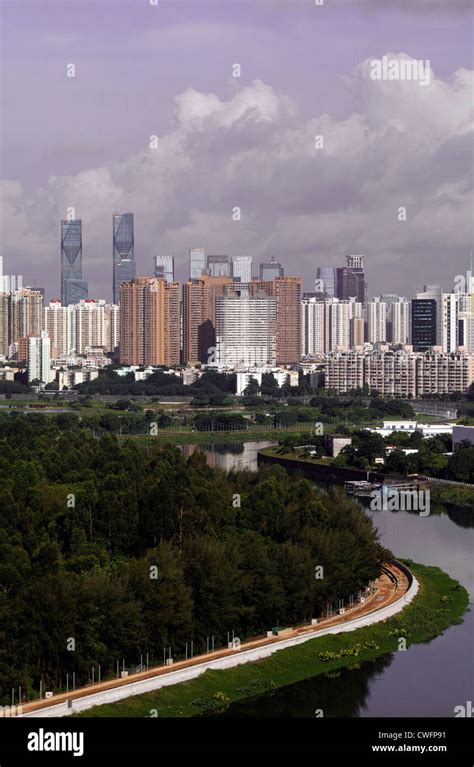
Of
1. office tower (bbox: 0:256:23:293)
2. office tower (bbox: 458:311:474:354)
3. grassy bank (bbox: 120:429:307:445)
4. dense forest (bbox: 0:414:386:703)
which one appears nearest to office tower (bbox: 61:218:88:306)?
office tower (bbox: 0:256:23:293)

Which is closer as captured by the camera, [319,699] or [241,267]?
[319,699]

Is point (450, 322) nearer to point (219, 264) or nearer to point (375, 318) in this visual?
point (375, 318)

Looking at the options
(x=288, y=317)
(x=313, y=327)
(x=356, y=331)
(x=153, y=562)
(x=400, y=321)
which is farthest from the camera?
(x=400, y=321)

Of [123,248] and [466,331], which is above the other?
[123,248]

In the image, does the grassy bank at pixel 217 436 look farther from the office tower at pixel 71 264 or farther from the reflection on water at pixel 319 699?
the office tower at pixel 71 264

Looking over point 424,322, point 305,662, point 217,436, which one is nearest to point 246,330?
point 424,322

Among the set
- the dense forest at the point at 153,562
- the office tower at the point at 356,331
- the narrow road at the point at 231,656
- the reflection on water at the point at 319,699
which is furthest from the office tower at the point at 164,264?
the reflection on water at the point at 319,699

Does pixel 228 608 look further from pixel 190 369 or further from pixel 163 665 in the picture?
pixel 190 369

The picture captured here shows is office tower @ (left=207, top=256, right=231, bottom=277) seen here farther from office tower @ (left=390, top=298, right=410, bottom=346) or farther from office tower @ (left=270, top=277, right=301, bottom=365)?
→ office tower @ (left=270, top=277, right=301, bottom=365)
